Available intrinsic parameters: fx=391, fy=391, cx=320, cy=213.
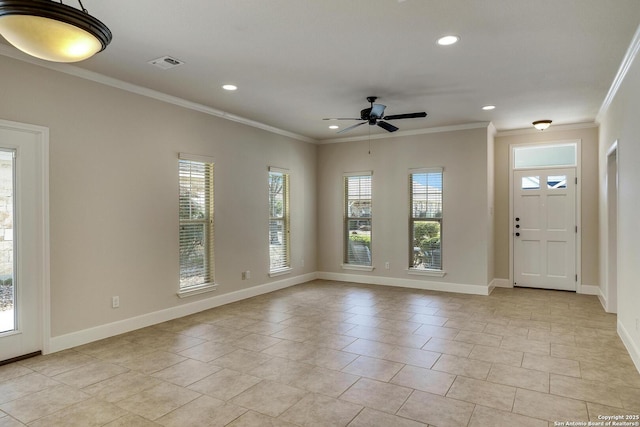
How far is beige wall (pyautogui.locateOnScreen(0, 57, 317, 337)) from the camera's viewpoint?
12.2 ft

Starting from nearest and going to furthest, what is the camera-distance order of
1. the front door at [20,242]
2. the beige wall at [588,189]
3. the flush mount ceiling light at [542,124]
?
1. the front door at [20,242]
2. the flush mount ceiling light at [542,124]
3. the beige wall at [588,189]

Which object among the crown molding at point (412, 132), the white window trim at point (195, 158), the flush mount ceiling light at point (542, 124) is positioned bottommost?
the white window trim at point (195, 158)

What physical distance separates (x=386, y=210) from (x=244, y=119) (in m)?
2.99

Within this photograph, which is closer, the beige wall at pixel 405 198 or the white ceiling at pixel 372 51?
the white ceiling at pixel 372 51

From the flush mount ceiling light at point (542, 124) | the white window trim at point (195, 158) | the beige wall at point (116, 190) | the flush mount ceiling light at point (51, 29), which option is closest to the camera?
the flush mount ceiling light at point (51, 29)

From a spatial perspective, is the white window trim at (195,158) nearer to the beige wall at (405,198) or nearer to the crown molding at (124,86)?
the crown molding at (124,86)

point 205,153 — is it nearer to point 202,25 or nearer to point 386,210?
point 202,25

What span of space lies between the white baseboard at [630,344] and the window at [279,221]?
15.3 feet

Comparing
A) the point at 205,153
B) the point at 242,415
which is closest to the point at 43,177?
the point at 205,153

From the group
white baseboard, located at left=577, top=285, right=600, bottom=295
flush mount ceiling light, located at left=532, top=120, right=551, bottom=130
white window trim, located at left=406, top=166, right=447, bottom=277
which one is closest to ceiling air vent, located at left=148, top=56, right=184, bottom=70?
white window trim, located at left=406, top=166, right=447, bottom=277

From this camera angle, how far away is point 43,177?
3629mm

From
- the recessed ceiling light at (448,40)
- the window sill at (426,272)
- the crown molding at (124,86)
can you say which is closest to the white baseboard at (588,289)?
the window sill at (426,272)

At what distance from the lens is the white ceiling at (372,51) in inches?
108

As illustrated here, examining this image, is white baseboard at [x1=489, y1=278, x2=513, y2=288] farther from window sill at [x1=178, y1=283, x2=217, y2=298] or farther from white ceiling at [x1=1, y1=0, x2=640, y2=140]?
window sill at [x1=178, y1=283, x2=217, y2=298]
